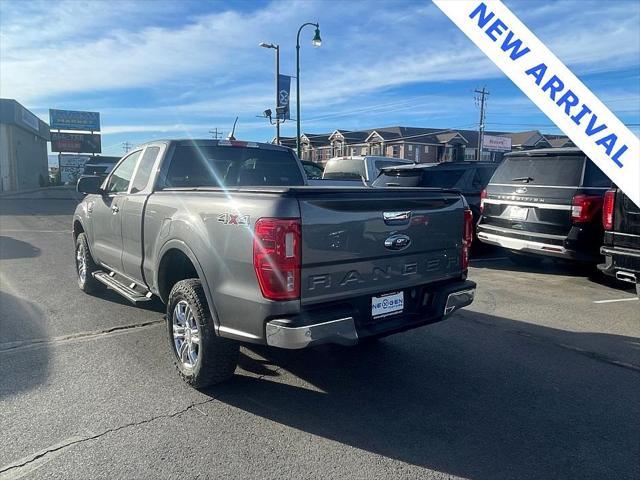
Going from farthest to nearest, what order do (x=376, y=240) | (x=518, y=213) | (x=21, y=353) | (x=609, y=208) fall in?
(x=518, y=213) → (x=609, y=208) → (x=21, y=353) → (x=376, y=240)

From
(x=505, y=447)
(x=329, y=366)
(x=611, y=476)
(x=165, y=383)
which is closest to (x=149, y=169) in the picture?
(x=165, y=383)

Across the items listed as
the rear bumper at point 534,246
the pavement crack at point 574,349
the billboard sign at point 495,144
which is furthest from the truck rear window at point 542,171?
the billboard sign at point 495,144

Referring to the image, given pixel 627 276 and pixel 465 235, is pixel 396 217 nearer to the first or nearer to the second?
pixel 465 235

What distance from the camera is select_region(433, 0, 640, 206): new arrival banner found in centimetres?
117

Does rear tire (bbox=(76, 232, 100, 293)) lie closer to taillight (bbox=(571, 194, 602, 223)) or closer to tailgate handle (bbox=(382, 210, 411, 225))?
tailgate handle (bbox=(382, 210, 411, 225))

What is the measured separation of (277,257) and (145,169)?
269cm

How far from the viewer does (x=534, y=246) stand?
293 inches

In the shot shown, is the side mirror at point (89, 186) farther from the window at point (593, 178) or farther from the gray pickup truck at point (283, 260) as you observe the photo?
the window at point (593, 178)

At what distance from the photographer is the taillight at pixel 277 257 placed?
3014mm

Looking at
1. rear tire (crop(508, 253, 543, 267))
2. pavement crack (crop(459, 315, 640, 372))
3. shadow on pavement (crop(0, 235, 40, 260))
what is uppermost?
rear tire (crop(508, 253, 543, 267))

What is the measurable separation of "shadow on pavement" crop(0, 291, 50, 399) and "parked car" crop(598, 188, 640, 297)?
5985 mm

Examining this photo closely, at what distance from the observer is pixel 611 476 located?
2754mm

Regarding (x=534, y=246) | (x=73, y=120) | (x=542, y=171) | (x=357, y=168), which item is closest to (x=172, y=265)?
(x=534, y=246)

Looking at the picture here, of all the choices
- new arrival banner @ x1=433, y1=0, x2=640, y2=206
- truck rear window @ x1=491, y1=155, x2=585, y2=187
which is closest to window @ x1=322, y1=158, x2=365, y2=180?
truck rear window @ x1=491, y1=155, x2=585, y2=187
